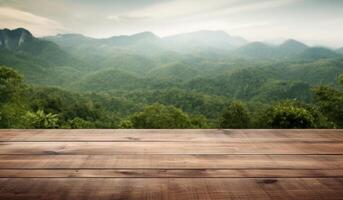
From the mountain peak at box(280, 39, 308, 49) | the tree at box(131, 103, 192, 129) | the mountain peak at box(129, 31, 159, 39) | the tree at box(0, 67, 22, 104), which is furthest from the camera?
the mountain peak at box(280, 39, 308, 49)

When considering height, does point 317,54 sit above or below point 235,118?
above

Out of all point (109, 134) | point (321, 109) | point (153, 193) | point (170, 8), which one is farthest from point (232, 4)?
point (321, 109)

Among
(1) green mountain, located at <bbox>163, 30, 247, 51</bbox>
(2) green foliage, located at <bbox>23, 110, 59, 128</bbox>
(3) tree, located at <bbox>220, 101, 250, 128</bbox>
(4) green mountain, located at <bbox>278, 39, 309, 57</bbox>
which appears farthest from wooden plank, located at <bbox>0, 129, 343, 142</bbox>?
(4) green mountain, located at <bbox>278, 39, 309, 57</bbox>

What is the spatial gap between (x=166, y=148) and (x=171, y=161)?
133 millimetres

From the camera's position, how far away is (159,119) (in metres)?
15.4

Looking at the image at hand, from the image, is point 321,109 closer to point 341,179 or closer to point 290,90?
point 341,179

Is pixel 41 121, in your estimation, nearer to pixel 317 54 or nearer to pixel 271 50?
pixel 317 54

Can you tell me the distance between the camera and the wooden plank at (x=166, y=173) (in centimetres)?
81

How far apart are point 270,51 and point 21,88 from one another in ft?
429

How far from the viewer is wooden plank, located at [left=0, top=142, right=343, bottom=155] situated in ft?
3.34

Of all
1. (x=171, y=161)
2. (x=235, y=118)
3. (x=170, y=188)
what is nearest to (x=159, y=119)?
(x=235, y=118)

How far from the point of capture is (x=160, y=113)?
1584cm

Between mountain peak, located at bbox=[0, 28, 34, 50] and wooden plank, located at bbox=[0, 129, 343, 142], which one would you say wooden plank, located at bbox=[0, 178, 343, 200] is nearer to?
wooden plank, located at bbox=[0, 129, 343, 142]

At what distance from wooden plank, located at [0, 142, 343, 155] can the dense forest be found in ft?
21.5
